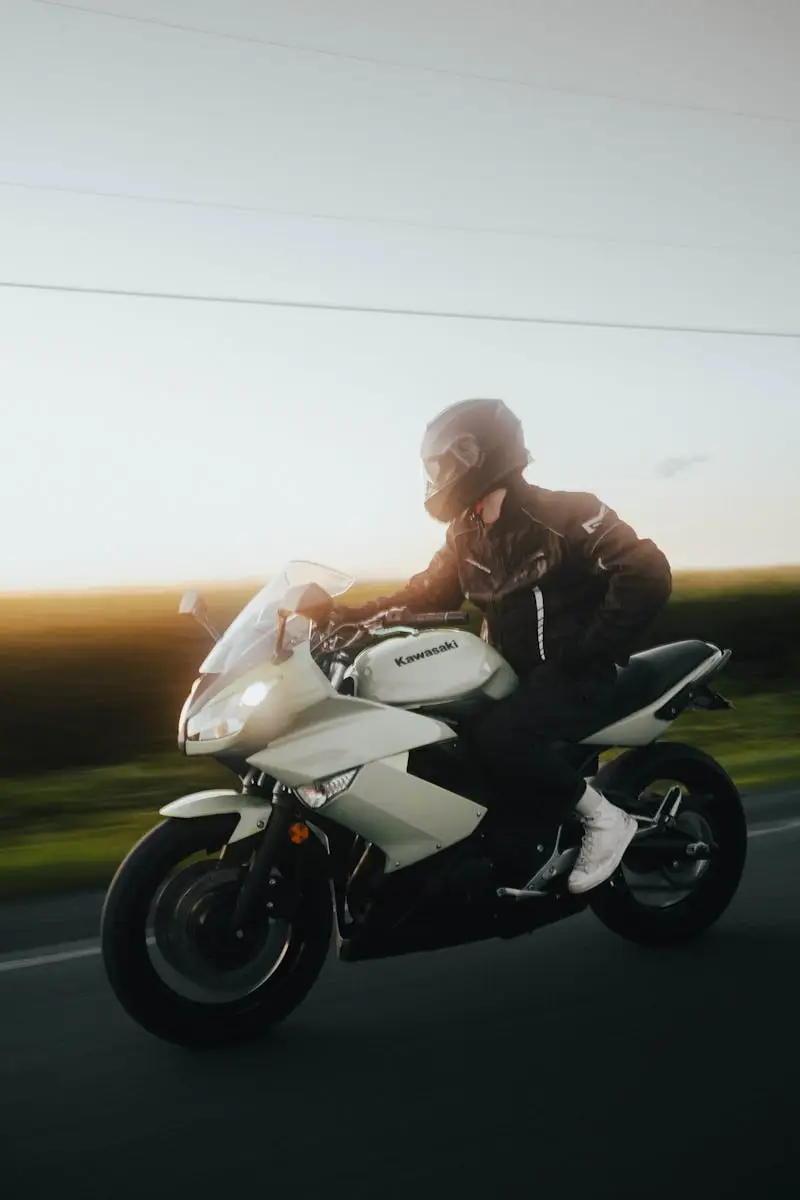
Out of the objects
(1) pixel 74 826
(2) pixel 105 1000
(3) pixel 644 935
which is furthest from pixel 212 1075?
(1) pixel 74 826

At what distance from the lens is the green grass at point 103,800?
7740 millimetres

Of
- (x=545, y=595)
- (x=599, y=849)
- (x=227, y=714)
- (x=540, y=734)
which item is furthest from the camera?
(x=599, y=849)

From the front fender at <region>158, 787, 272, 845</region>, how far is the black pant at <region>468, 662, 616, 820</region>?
0.74m

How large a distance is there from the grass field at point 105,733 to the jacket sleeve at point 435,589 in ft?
9.09

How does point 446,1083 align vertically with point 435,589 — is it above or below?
below

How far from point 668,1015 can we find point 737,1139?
983 millimetres

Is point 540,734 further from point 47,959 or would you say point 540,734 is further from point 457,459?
point 47,959

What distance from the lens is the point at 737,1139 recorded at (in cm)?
368

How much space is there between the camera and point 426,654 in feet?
15.3

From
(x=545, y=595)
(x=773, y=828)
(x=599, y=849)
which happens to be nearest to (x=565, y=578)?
→ (x=545, y=595)

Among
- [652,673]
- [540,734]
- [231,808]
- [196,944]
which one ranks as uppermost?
[652,673]

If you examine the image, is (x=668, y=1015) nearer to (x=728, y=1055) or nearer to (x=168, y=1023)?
(x=728, y=1055)

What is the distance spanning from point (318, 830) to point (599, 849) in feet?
3.32

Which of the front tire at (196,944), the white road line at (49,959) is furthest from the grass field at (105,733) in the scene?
the front tire at (196,944)
